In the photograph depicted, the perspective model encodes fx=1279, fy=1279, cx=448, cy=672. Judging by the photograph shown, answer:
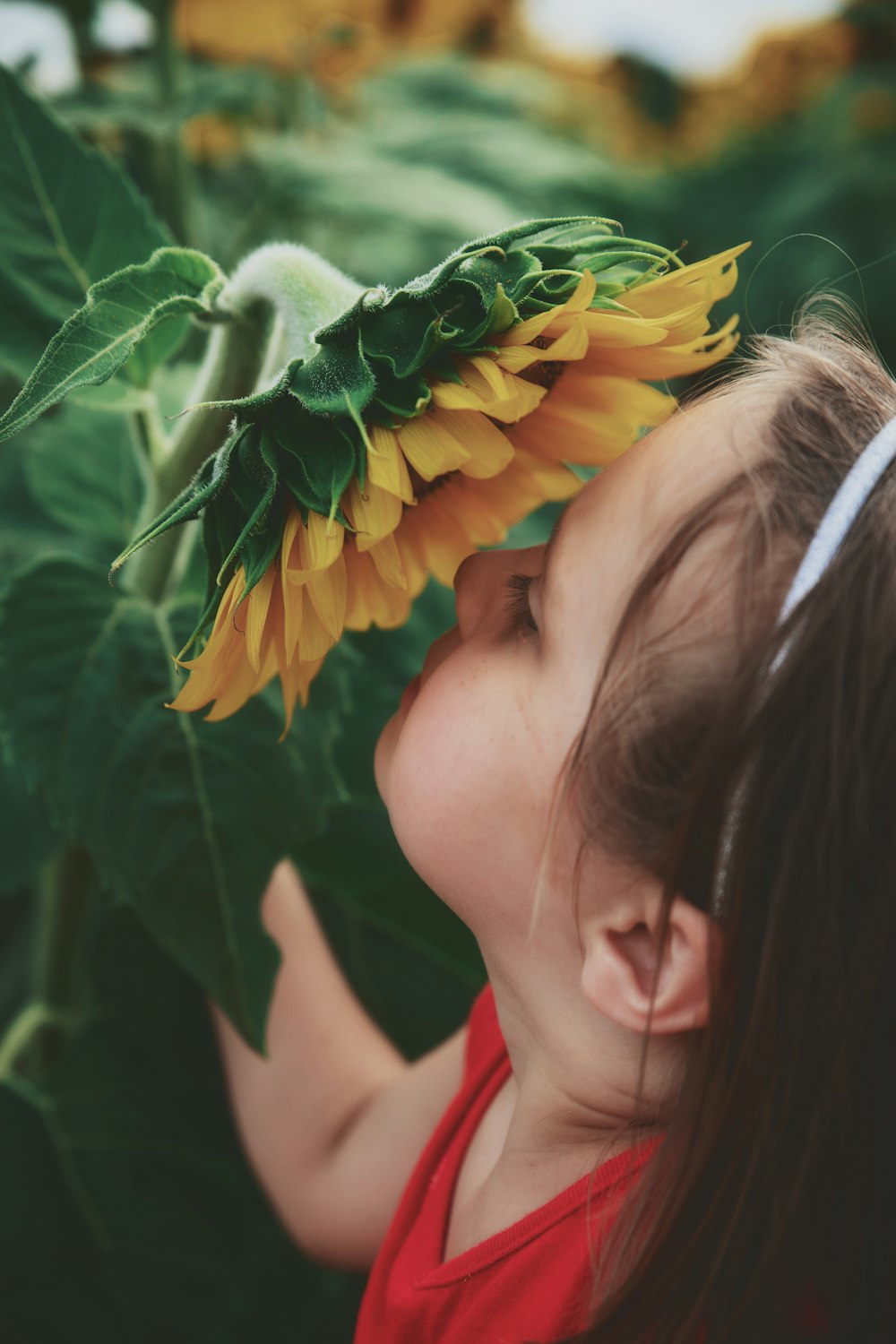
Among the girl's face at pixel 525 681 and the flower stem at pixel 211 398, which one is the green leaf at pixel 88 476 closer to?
→ the flower stem at pixel 211 398

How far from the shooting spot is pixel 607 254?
0.43 m

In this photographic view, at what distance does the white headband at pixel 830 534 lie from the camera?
0.44 m

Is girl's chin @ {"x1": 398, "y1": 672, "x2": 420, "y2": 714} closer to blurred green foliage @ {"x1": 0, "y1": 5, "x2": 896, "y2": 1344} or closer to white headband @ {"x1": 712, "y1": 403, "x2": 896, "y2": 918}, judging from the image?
blurred green foliage @ {"x1": 0, "y1": 5, "x2": 896, "y2": 1344}

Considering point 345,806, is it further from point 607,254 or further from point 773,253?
point 773,253

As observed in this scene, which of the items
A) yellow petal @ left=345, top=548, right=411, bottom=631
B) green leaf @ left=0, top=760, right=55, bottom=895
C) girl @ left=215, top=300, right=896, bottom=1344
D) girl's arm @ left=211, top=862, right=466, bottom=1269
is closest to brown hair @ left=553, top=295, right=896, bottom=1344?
girl @ left=215, top=300, right=896, bottom=1344

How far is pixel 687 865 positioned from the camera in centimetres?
46

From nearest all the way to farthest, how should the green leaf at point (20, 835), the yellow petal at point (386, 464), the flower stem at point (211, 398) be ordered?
the yellow petal at point (386, 464) → the flower stem at point (211, 398) → the green leaf at point (20, 835)

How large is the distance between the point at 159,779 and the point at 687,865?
9.4 inches


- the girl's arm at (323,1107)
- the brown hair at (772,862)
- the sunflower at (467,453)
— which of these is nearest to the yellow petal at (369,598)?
the sunflower at (467,453)

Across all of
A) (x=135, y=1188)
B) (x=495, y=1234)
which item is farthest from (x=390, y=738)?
(x=135, y=1188)

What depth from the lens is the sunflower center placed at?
448 mm

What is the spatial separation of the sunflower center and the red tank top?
312 millimetres

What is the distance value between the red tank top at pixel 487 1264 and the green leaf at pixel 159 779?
145 millimetres

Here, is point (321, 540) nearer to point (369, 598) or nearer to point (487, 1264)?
point (369, 598)
